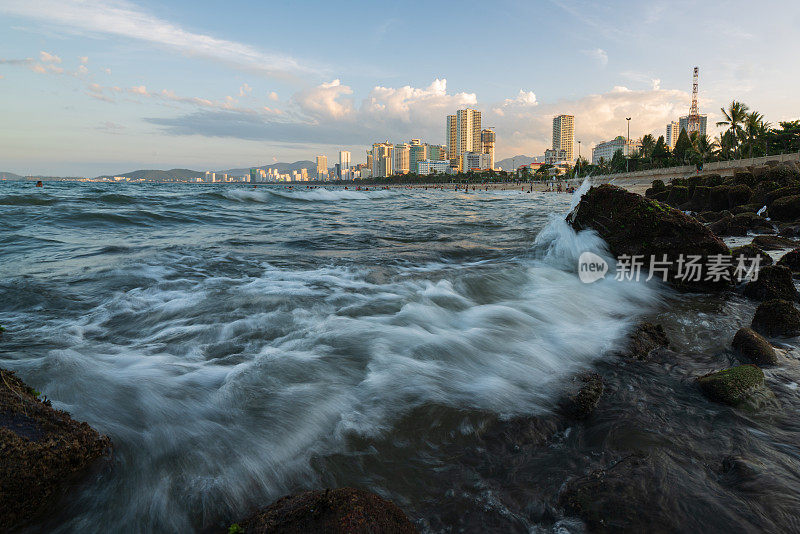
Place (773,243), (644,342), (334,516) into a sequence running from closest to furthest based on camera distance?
(334,516), (644,342), (773,243)

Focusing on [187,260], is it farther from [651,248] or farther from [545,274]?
[651,248]

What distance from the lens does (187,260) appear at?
29.4ft

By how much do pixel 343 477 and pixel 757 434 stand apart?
299 centimetres

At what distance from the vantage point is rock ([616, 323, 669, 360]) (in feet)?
13.8

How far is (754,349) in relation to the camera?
13.1 ft

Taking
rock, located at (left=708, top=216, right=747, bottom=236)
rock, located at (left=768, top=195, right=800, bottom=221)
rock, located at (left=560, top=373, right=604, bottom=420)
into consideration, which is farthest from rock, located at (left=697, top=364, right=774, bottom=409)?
rock, located at (left=768, top=195, right=800, bottom=221)

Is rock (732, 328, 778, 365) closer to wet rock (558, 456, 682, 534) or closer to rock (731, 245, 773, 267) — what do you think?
wet rock (558, 456, 682, 534)

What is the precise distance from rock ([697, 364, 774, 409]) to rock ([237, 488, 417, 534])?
293 cm

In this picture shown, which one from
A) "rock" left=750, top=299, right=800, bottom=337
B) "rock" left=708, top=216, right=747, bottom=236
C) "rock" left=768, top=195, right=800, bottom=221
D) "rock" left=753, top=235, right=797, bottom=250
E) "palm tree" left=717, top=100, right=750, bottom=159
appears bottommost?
"rock" left=750, top=299, right=800, bottom=337

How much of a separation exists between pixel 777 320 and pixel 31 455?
6922 mm

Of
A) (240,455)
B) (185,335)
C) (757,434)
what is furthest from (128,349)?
(757,434)

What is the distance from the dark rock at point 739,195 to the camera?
17.0 metres
